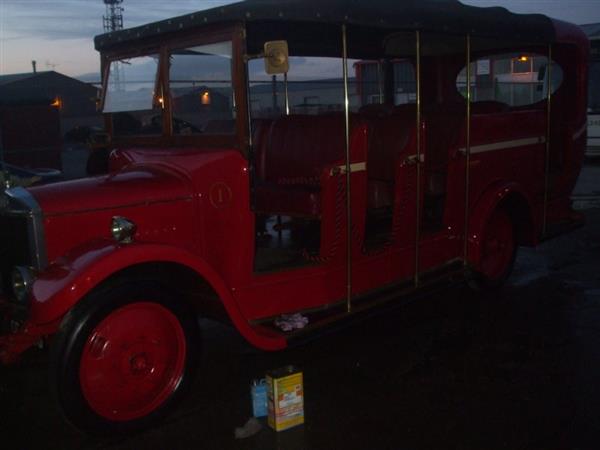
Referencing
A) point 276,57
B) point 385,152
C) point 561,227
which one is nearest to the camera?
point 276,57

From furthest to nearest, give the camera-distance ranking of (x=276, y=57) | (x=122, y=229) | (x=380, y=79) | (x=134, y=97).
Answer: (x=380, y=79)
(x=134, y=97)
(x=276, y=57)
(x=122, y=229)

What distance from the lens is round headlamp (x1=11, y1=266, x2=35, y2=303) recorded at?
3303 millimetres

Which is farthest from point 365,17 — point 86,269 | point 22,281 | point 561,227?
point 561,227

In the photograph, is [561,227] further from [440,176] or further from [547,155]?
[440,176]

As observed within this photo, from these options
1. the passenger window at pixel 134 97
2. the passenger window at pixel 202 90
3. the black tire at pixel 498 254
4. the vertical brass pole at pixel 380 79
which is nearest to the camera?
the passenger window at pixel 202 90

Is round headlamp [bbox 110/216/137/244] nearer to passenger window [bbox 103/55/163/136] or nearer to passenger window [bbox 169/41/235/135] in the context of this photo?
passenger window [bbox 169/41/235/135]

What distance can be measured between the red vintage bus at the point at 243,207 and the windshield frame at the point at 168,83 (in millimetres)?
13

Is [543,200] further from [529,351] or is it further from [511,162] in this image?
[529,351]

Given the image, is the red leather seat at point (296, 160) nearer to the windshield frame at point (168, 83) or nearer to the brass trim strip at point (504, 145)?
the windshield frame at point (168, 83)

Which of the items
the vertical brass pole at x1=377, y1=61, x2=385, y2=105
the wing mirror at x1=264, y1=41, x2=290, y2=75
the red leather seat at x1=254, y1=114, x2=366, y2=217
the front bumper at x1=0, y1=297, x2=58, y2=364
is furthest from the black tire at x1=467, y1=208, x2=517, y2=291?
the front bumper at x1=0, y1=297, x2=58, y2=364

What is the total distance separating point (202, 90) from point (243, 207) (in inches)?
33.3

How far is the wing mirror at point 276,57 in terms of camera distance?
11.5 feet

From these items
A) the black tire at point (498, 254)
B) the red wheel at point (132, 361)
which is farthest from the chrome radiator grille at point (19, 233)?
the black tire at point (498, 254)

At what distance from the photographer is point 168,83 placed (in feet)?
13.2
